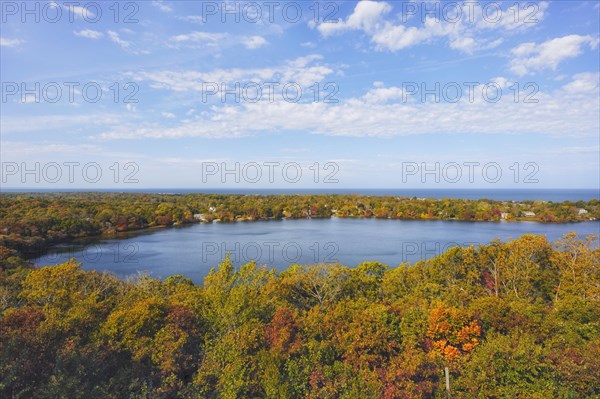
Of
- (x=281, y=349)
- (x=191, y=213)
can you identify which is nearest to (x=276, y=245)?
Answer: (x=191, y=213)

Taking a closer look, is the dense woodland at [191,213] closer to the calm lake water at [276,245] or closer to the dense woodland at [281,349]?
the calm lake water at [276,245]

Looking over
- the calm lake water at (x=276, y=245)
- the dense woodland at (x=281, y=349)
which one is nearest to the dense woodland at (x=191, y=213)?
the calm lake water at (x=276, y=245)

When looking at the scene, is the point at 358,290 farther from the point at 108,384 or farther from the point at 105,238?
the point at 105,238

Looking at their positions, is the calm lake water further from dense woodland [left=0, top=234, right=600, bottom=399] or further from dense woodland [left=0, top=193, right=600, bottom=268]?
dense woodland [left=0, top=234, right=600, bottom=399]

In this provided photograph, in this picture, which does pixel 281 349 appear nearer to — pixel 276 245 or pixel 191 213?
pixel 276 245

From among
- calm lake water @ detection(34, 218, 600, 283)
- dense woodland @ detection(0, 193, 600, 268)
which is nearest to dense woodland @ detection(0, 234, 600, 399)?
calm lake water @ detection(34, 218, 600, 283)
